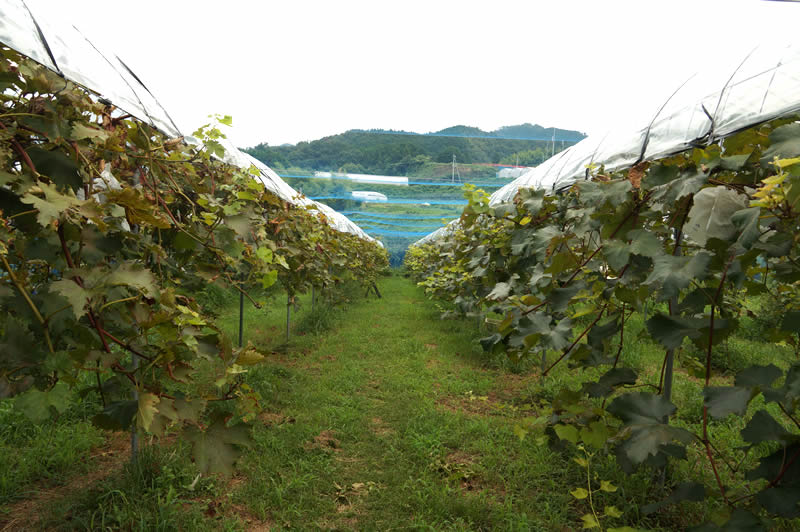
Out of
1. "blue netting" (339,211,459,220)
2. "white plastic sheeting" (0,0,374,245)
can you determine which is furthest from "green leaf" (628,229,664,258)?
"blue netting" (339,211,459,220)

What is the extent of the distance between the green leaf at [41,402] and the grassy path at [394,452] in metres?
1.65

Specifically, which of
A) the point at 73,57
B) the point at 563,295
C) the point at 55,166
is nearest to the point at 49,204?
the point at 55,166

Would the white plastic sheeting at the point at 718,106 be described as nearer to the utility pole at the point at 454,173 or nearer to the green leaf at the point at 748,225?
the green leaf at the point at 748,225

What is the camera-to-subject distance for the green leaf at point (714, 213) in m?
1.13

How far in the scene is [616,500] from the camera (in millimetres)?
2240

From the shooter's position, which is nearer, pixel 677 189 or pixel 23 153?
pixel 23 153

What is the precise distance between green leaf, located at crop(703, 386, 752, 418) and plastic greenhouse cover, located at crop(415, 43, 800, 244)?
4.59 ft

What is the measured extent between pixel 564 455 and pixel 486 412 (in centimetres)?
89

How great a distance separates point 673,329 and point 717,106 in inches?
60.8

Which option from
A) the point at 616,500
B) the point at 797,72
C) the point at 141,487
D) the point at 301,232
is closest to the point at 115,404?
the point at 141,487

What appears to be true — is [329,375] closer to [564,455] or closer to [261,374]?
[261,374]

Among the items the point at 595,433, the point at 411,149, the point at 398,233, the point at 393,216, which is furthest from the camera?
the point at 398,233

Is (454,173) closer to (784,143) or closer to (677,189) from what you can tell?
(677,189)

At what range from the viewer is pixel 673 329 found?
1.20 metres
